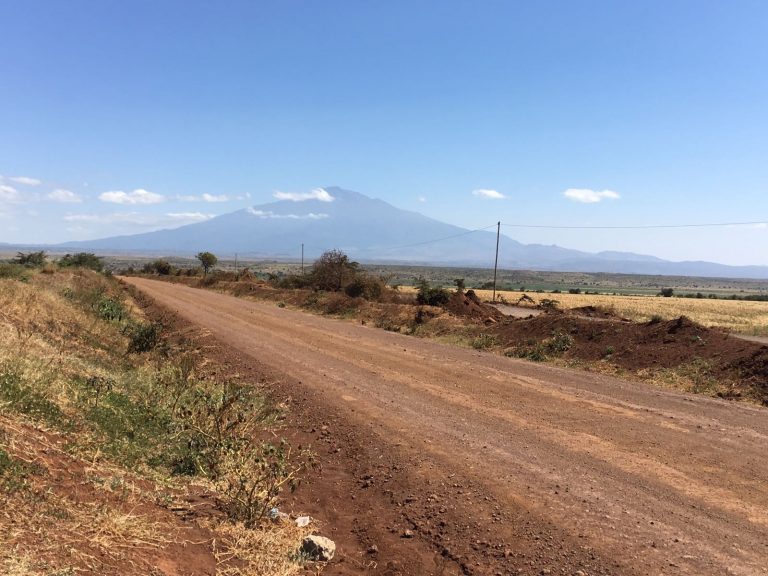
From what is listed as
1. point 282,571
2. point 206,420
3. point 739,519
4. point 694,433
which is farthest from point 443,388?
point 282,571

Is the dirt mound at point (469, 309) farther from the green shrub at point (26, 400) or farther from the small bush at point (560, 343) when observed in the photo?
the green shrub at point (26, 400)

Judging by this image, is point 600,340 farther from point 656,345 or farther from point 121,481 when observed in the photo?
point 121,481

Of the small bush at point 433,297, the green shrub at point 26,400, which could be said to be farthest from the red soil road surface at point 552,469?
the small bush at point 433,297

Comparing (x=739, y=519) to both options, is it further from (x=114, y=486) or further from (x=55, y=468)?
(x=55, y=468)

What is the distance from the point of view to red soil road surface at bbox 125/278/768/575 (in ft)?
15.6

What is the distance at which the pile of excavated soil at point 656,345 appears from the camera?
41.1 ft

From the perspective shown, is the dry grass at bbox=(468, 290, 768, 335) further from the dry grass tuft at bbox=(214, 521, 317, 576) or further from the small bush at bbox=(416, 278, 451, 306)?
the dry grass tuft at bbox=(214, 521, 317, 576)

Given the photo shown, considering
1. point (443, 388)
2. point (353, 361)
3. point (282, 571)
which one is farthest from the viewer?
point (353, 361)

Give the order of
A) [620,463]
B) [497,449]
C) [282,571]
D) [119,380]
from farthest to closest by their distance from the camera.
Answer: [119,380] → [497,449] → [620,463] → [282,571]

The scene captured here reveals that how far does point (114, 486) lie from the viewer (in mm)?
4738

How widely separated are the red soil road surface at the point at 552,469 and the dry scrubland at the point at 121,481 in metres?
1.12

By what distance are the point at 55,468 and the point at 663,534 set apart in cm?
550

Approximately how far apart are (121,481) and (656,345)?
14418mm

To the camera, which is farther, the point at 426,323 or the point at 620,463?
the point at 426,323
